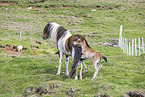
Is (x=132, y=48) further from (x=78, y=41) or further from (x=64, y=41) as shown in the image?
(x=78, y=41)

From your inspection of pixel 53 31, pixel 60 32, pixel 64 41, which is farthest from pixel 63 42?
pixel 53 31

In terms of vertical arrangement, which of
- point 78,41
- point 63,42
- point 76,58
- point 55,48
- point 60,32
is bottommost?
point 55,48

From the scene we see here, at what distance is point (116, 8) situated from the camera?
60.2 m

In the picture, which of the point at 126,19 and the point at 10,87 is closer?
the point at 10,87

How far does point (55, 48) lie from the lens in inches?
1166

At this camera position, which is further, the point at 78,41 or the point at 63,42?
the point at 63,42

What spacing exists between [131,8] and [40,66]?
48.2 m

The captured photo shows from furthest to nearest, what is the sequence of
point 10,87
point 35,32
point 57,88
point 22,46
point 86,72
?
point 35,32 < point 22,46 < point 86,72 < point 10,87 < point 57,88

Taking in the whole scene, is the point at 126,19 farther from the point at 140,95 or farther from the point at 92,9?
the point at 140,95

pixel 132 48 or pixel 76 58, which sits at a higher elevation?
pixel 76 58

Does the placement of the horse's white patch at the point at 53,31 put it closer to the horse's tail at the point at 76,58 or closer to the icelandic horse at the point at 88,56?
the icelandic horse at the point at 88,56

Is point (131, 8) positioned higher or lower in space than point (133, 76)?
higher

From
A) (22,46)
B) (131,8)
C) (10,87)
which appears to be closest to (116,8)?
(131,8)

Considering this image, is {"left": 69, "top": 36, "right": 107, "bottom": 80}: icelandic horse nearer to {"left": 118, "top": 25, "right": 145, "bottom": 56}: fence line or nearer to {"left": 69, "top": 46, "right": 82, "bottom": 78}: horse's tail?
{"left": 69, "top": 46, "right": 82, "bottom": 78}: horse's tail
